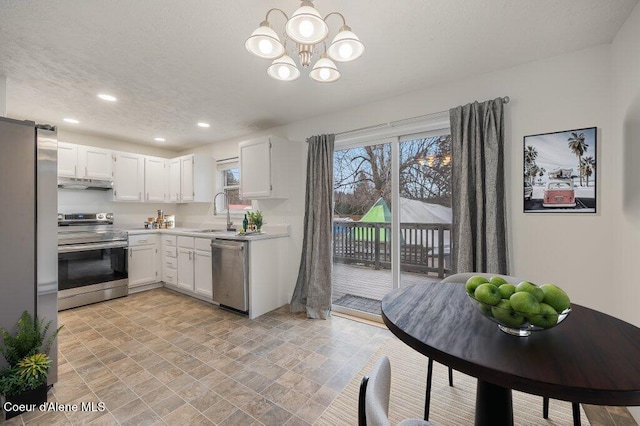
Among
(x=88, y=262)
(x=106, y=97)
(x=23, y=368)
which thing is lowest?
(x=23, y=368)

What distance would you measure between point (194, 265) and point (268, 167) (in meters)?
1.78

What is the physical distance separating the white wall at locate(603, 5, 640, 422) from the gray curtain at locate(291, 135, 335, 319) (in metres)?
2.39

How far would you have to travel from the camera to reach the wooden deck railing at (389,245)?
325 centimetres

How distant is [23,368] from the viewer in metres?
1.67

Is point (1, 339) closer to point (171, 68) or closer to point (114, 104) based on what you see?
point (171, 68)

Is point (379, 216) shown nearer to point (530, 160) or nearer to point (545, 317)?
point (530, 160)

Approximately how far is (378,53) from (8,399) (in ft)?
11.2

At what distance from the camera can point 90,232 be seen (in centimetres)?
385

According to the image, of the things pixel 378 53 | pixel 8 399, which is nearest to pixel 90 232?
pixel 8 399

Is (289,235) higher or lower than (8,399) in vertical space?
higher

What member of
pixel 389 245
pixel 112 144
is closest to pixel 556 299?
pixel 389 245

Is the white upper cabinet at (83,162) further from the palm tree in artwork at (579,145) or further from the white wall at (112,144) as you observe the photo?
the palm tree in artwork at (579,145)

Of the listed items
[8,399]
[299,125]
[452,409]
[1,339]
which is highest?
[299,125]

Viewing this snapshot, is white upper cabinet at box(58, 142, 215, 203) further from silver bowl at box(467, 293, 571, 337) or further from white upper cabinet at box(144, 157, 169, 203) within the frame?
silver bowl at box(467, 293, 571, 337)
